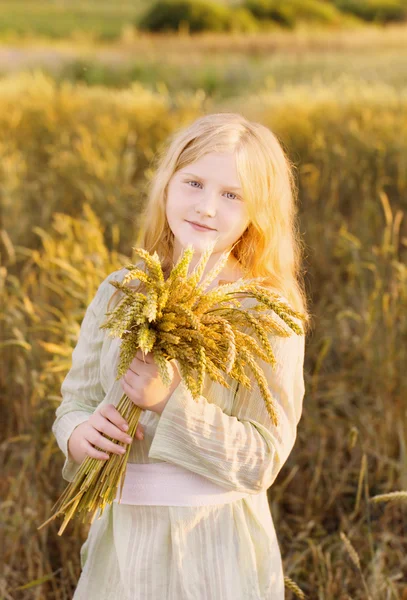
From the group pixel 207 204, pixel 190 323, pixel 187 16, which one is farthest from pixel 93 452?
pixel 187 16

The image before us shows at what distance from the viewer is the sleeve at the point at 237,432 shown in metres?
1.15

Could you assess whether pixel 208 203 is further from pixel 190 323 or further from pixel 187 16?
pixel 187 16

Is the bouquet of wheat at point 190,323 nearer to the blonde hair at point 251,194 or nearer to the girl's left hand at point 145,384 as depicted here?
the girl's left hand at point 145,384

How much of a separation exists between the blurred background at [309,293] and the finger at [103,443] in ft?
1.72

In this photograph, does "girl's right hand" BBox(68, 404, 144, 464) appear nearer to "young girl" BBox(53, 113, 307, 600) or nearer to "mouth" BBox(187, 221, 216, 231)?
"young girl" BBox(53, 113, 307, 600)

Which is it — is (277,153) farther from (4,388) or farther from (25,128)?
(25,128)

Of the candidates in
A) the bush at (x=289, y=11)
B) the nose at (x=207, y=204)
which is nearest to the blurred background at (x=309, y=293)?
the nose at (x=207, y=204)

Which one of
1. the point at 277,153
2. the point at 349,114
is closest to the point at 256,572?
the point at 277,153

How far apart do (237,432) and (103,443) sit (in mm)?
204

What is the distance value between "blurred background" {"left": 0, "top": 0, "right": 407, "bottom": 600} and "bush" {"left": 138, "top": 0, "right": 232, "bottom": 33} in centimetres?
1408

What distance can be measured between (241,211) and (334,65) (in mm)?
13072

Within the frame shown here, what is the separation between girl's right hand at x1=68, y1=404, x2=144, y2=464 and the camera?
113 cm

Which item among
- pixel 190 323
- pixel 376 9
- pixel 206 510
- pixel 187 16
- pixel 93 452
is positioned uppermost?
pixel 376 9

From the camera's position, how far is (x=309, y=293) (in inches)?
86.5
